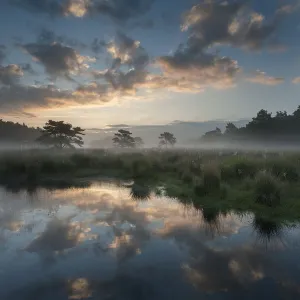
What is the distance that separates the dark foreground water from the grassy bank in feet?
5.76

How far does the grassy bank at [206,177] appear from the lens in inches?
494

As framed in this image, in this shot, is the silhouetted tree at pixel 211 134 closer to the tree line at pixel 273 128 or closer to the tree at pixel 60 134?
the tree line at pixel 273 128

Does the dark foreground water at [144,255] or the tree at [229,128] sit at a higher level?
the tree at [229,128]

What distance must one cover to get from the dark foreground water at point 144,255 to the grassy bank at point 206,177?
1.75 meters

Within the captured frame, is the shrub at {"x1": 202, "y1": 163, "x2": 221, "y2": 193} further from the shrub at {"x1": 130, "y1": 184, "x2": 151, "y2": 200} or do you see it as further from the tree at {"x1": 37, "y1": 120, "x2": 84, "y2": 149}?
the tree at {"x1": 37, "y1": 120, "x2": 84, "y2": 149}

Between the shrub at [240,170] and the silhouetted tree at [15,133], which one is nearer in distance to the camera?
the shrub at [240,170]

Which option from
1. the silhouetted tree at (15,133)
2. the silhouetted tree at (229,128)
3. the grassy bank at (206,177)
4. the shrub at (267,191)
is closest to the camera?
the shrub at (267,191)

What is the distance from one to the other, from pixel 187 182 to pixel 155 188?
2.34m

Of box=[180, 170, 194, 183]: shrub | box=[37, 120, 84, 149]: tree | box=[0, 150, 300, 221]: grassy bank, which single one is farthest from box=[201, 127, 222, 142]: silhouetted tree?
box=[180, 170, 194, 183]: shrub

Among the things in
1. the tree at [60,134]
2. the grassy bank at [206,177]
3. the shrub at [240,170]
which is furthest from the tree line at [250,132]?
the shrub at [240,170]

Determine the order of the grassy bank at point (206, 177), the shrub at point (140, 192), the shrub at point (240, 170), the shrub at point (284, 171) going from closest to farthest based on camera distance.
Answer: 1. the grassy bank at point (206, 177)
2. the shrub at point (140, 192)
3. the shrub at point (284, 171)
4. the shrub at point (240, 170)

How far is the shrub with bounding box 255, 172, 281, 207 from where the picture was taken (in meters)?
12.3

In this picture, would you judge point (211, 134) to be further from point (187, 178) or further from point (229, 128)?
point (187, 178)

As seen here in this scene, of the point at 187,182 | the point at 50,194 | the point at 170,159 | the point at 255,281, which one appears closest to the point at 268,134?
the point at 170,159
